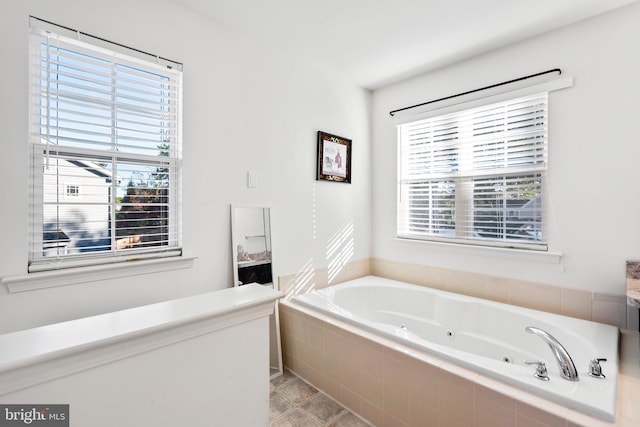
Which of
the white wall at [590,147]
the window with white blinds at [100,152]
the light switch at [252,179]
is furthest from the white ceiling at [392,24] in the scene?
the light switch at [252,179]

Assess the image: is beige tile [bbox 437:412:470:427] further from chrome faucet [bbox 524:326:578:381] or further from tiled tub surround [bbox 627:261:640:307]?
tiled tub surround [bbox 627:261:640:307]

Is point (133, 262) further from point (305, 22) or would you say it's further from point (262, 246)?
point (305, 22)

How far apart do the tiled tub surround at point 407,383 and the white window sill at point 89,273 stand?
91 centimetres

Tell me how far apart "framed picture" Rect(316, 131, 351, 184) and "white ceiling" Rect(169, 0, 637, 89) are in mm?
659

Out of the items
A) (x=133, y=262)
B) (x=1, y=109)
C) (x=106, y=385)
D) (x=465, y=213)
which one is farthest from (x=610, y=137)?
(x=1, y=109)

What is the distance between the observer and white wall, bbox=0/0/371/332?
1.40 metres

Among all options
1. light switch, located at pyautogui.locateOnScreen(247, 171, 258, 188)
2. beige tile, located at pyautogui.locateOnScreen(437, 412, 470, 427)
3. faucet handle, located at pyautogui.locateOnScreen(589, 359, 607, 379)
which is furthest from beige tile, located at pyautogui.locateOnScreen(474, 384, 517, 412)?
light switch, located at pyautogui.locateOnScreen(247, 171, 258, 188)

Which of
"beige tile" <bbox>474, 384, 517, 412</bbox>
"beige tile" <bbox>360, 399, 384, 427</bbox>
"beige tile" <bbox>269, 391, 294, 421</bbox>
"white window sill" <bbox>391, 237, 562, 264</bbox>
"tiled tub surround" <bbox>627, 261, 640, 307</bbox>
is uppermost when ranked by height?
"white window sill" <bbox>391, 237, 562, 264</bbox>

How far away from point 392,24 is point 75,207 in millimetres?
2188

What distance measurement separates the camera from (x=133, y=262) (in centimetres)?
171

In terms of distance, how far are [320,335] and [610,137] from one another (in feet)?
→ 7.39

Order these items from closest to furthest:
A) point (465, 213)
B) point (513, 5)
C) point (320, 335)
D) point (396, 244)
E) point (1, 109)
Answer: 1. point (1, 109)
2. point (513, 5)
3. point (320, 335)
4. point (465, 213)
5. point (396, 244)

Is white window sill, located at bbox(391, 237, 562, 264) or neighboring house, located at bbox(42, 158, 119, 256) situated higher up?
neighboring house, located at bbox(42, 158, 119, 256)

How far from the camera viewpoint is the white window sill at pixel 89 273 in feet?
4.58
